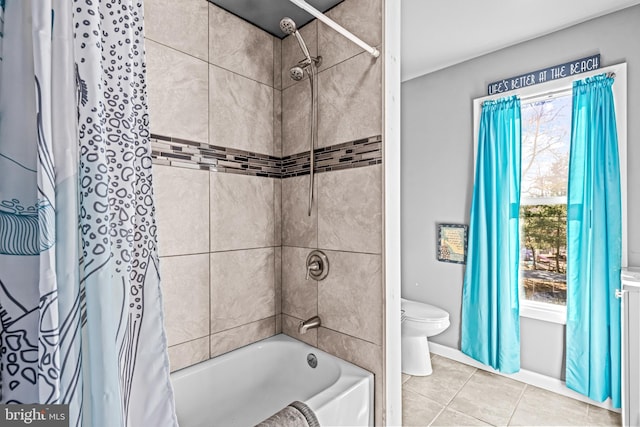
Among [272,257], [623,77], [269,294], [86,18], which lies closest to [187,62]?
[86,18]

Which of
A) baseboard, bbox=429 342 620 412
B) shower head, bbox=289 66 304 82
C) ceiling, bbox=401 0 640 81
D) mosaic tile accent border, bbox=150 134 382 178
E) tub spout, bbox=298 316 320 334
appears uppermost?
ceiling, bbox=401 0 640 81

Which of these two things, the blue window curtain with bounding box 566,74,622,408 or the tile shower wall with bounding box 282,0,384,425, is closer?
the tile shower wall with bounding box 282,0,384,425

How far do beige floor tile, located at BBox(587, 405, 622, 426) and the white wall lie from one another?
255 millimetres

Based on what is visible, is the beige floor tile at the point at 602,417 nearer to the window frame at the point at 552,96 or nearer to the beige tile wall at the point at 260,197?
the window frame at the point at 552,96

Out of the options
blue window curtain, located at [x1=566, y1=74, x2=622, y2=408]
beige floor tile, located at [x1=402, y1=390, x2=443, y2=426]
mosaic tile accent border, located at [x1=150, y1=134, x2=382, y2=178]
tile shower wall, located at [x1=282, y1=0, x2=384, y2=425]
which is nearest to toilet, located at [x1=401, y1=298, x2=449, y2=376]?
beige floor tile, located at [x1=402, y1=390, x2=443, y2=426]

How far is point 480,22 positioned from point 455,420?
260cm

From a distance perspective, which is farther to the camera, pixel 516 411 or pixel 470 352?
pixel 470 352

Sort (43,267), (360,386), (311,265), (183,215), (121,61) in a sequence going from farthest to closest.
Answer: (311,265) < (183,215) < (360,386) < (121,61) < (43,267)

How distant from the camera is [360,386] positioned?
1.33 meters

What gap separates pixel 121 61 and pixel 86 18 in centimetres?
10

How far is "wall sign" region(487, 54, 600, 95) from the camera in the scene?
2180mm

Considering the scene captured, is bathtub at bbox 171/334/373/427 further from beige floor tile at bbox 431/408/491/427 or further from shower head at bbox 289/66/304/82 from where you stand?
shower head at bbox 289/66/304/82

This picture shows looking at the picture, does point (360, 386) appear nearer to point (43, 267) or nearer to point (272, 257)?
point (272, 257)

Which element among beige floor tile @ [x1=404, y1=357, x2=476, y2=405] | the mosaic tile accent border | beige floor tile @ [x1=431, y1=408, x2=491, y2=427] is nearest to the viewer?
the mosaic tile accent border
